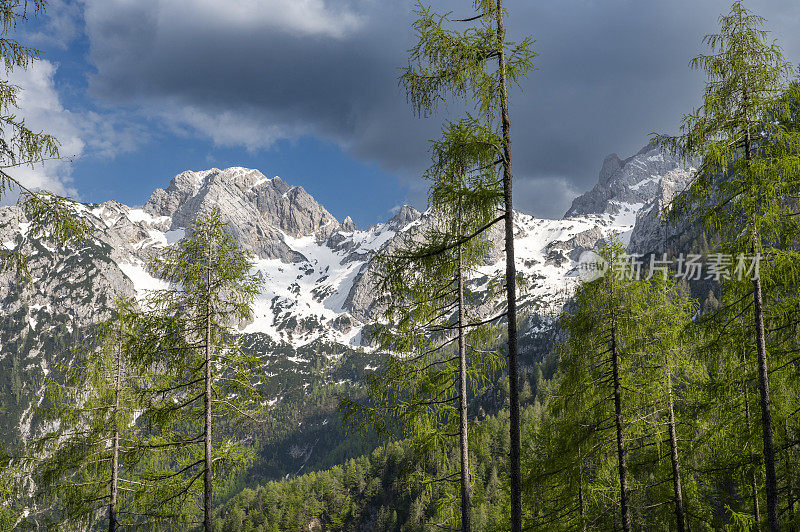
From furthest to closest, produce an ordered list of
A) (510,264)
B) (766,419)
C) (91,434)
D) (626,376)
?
(91,434) < (626,376) < (766,419) < (510,264)

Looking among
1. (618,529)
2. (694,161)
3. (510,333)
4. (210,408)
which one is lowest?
(618,529)

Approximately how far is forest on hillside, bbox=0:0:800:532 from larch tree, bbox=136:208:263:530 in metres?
0.06

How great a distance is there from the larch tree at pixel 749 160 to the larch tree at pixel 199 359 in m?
11.2

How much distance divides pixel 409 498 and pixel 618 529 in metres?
94.5

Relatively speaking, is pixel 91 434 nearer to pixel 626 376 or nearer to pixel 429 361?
pixel 429 361

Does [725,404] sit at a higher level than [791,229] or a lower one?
lower

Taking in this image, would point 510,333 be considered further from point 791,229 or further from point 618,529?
point 618,529

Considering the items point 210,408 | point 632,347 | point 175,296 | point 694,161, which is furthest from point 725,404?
point 175,296

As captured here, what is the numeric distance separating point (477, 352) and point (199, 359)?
7203 mm

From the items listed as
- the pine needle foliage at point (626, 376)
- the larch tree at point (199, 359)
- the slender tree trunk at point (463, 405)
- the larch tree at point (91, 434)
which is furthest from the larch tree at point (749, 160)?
the larch tree at point (91, 434)

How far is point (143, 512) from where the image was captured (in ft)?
43.3

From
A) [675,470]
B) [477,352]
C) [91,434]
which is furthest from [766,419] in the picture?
[91,434]

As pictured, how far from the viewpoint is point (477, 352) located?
1133cm

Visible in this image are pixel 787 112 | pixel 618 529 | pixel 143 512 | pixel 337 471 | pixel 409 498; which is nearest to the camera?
pixel 787 112
